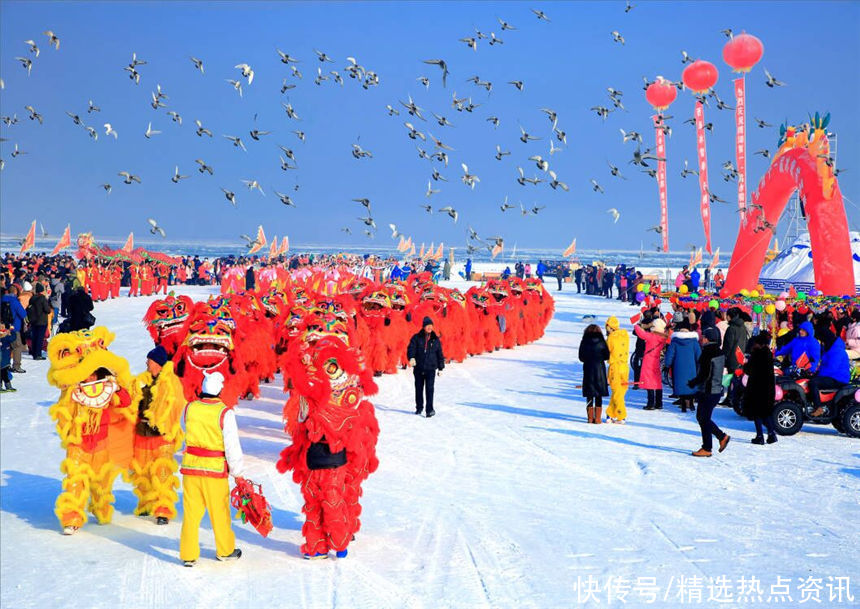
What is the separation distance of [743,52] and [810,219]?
18.3ft

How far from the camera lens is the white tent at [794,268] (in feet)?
92.6

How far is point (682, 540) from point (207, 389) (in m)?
4.03

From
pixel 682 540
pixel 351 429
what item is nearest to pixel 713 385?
pixel 682 540

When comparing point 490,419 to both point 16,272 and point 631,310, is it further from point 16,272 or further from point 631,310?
point 631,310

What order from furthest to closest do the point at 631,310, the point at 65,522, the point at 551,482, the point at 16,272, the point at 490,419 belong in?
the point at 631,310 < the point at 16,272 < the point at 490,419 < the point at 551,482 < the point at 65,522

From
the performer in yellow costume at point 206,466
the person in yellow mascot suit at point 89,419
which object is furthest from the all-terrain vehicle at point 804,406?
the person in yellow mascot suit at point 89,419

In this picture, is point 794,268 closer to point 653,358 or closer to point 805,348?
point 653,358

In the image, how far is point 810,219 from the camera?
73.8ft

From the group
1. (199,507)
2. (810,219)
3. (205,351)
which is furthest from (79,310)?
(810,219)

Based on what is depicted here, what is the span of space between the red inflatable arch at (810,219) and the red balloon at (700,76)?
3.10 metres

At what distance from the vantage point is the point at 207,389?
6559 mm

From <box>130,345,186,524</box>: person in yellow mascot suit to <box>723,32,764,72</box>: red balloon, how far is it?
2179 cm

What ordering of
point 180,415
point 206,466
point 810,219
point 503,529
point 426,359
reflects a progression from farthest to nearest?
1. point 810,219
2. point 426,359
3. point 180,415
4. point 503,529
5. point 206,466

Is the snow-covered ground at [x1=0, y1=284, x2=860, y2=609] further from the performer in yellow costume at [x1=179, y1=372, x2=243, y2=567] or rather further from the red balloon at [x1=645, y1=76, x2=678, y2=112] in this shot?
the red balloon at [x1=645, y1=76, x2=678, y2=112]
